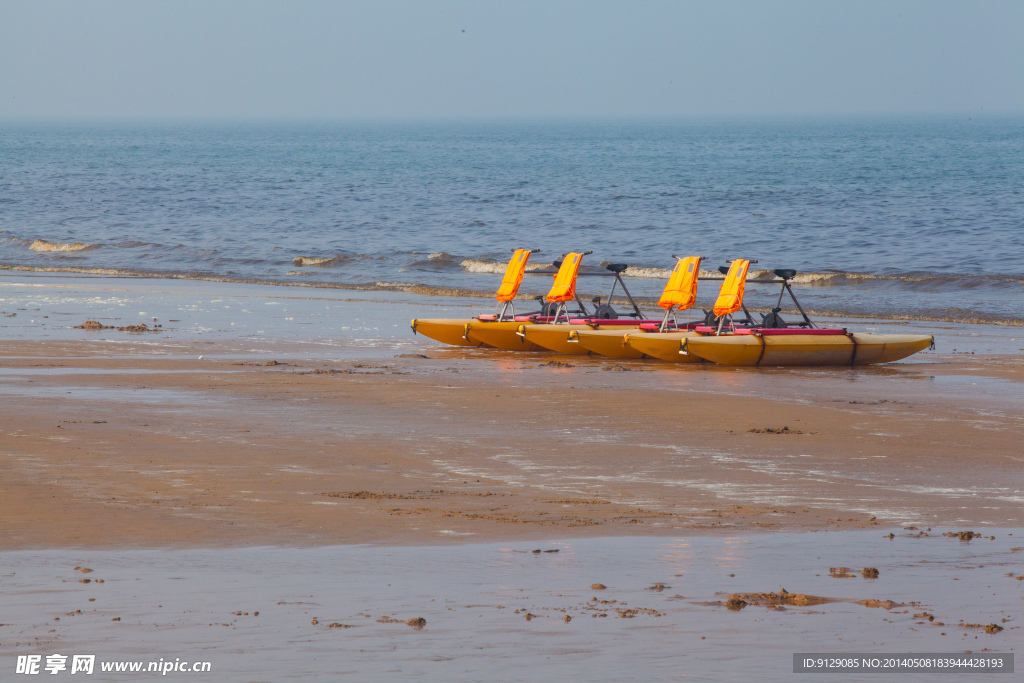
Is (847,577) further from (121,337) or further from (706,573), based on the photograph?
(121,337)

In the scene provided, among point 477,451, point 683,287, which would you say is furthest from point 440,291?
point 477,451

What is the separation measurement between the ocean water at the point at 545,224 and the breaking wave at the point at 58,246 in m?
0.06

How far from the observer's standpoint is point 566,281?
16.5 metres

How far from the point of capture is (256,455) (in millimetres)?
9109

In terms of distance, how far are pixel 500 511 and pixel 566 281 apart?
9212mm

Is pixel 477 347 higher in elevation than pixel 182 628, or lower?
lower

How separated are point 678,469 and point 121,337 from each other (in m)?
10.6

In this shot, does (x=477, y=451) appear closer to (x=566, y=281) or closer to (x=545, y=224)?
(x=566, y=281)

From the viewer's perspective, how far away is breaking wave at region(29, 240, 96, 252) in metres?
36.1

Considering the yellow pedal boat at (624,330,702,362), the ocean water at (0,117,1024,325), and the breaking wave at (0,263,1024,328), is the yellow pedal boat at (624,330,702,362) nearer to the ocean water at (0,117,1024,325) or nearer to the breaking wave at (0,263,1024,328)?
the breaking wave at (0,263,1024,328)

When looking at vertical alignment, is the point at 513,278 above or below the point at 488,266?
above

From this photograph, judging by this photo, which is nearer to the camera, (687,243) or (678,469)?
(678,469)

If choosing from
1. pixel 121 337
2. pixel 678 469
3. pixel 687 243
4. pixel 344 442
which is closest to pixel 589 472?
pixel 678 469

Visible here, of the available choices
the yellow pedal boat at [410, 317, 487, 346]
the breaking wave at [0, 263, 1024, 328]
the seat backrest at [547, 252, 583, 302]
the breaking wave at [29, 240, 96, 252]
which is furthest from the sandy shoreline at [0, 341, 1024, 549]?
the breaking wave at [29, 240, 96, 252]
